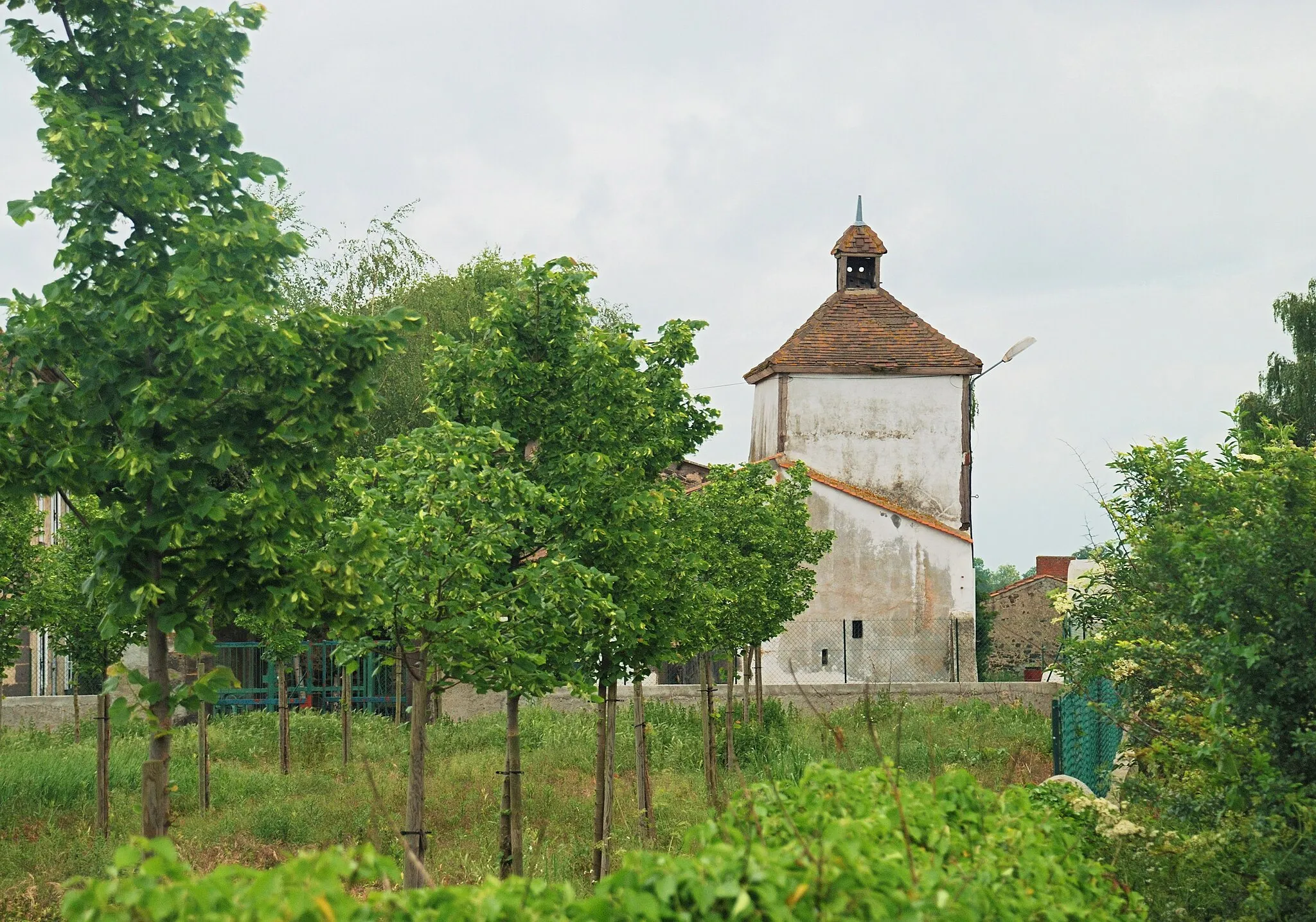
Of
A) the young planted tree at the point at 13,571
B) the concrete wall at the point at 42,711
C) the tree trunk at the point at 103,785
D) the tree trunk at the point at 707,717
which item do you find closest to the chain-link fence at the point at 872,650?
the tree trunk at the point at 707,717

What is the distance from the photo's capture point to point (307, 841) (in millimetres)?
14945

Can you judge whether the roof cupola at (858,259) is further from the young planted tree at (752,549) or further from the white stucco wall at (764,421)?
the young planted tree at (752,549)

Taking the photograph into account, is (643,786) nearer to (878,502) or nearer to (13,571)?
(13,571)

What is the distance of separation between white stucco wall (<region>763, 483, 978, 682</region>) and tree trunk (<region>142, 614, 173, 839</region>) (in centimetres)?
2668

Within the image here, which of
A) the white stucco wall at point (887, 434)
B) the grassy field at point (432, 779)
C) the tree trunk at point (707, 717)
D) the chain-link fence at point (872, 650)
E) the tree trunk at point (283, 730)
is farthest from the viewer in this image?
the white stucco wall at point (887, 434)

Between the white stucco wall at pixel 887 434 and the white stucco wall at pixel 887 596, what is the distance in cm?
376

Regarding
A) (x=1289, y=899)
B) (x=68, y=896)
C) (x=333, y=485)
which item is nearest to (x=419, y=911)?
(x=68, y=896)

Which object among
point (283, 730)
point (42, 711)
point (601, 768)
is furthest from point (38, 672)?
point (601, 768)

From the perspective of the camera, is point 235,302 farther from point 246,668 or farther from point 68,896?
point 246,668

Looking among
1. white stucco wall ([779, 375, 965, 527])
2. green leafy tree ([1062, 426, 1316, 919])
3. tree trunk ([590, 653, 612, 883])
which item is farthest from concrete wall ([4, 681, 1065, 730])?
green leafy tree ([1062, 426, 1316, 919])

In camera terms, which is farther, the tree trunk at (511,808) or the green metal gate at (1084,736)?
the green metal gate at (1084,736)

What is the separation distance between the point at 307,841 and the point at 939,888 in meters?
12.1

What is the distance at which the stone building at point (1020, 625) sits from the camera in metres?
44.1

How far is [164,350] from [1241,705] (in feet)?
22.1
